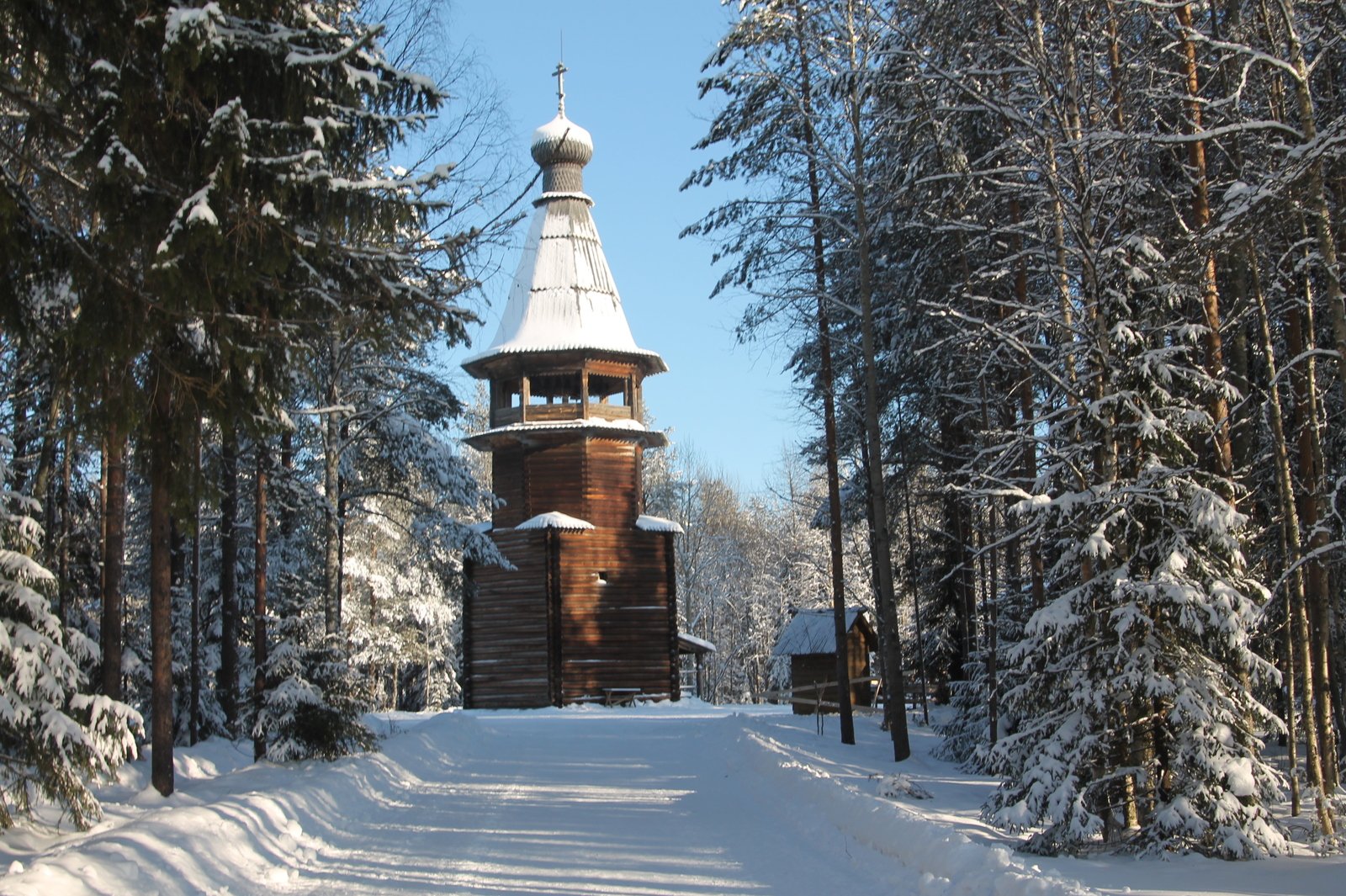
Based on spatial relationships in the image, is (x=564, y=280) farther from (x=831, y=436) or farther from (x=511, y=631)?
(x=831, y=436)

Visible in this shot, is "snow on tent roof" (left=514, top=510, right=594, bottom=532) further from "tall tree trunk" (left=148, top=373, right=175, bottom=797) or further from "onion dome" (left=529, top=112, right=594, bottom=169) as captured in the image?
"tall tree trunk" (left=148, top=373, right=175, bottom=797)

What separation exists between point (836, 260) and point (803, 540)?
38373mm

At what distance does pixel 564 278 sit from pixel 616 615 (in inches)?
401

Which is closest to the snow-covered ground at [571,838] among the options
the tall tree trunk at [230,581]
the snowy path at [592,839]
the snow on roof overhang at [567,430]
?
the snowy path at [592,839]

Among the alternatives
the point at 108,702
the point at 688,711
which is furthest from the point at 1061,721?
the point at 688,711

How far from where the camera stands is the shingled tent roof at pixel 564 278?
32.8 meters

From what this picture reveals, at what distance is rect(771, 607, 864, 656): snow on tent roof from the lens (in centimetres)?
3041

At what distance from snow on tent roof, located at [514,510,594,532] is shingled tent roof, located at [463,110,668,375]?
191 inches

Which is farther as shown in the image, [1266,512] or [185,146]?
[1266,512]

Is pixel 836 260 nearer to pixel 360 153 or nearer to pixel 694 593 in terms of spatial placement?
pixel 360 153

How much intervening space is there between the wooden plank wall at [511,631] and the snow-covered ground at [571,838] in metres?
15.2

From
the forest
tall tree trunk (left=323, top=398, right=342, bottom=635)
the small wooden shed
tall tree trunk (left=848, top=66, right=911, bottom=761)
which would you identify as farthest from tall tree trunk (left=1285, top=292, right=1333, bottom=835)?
the small wooden shed

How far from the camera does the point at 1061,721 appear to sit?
9359 mm

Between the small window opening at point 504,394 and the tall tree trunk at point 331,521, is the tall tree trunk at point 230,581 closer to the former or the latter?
the tall tree trunk at point 331,521
